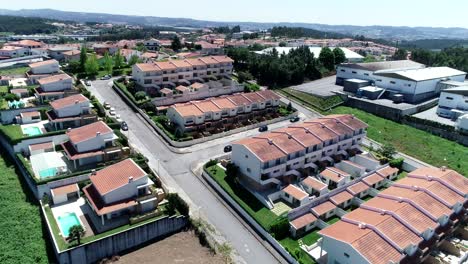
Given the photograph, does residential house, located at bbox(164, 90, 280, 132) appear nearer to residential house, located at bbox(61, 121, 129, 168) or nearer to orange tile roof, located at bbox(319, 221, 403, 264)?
residential house, located at bbox(61, 121, 129, 168)

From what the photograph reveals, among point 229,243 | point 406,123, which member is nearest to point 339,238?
point 229,243

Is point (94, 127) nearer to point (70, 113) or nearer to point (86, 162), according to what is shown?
point (86, 162)

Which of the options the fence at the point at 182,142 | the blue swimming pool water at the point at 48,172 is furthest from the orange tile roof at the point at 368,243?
the blue swimming pool water at the point at 48,172

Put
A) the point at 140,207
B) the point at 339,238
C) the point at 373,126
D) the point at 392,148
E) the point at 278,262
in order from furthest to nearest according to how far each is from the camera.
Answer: the point at 373,126, the point at 392,148, the point at 140,207, the point at 278,262, the point at 339,238

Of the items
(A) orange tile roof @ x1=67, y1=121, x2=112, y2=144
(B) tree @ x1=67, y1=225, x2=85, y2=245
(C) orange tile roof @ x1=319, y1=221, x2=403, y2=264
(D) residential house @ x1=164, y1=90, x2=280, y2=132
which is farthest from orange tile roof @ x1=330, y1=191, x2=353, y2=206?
(A) orange tile roof @ x1=67, y1=121, x2=112, y2=144

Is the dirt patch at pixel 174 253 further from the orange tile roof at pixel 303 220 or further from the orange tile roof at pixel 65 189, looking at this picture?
the orange tile roof at pixel 65 189

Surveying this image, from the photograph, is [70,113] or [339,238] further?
[70,113]

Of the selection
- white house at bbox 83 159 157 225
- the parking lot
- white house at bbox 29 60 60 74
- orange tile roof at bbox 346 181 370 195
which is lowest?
orange tile roof at bbox 346 181 370 195
